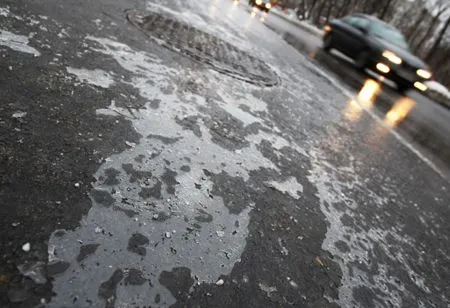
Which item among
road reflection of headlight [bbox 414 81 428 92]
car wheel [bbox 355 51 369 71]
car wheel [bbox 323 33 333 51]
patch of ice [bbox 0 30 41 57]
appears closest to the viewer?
patch of ice [bbox 0 30 41 57]

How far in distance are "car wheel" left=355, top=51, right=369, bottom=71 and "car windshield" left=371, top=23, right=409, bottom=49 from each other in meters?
0.89

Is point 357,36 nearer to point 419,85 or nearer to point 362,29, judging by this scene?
point 362,29

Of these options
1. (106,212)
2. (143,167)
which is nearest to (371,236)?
(143,167)

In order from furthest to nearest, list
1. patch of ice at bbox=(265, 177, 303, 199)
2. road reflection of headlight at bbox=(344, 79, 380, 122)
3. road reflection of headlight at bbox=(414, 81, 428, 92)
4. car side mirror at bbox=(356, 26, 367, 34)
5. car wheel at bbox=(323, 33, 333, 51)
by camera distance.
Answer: car wheel at bbox=(323, 33, 333, 51) → car side mirror at bbox=(356, 26, 367, 34) → road reflection of headlight at bbox=(414, 81, 428, 92) → road reflection of headlight at bbox=(344, 79, 380, 122) → patch of ice at bbox=(265, 177, 303, 199)

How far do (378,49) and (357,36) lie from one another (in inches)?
44.1

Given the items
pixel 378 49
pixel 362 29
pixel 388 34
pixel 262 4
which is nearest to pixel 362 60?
pixel 378 49

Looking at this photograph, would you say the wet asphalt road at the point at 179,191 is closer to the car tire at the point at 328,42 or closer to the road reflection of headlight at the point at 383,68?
the road reflection of headlight at the point at 383,68

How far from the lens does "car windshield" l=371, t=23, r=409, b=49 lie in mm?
11000

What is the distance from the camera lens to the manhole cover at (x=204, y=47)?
4508 millimetres

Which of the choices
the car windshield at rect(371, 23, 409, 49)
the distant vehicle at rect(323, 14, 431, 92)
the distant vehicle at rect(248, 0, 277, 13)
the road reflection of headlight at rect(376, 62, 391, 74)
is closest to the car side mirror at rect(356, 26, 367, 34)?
the distant vehicle at rect(323, 14, 431, 92)

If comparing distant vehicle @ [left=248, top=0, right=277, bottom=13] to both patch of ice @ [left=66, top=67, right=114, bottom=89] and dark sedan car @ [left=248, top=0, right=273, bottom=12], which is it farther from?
patch of ice @ [left=66, top=67, right=114, bottom=89]

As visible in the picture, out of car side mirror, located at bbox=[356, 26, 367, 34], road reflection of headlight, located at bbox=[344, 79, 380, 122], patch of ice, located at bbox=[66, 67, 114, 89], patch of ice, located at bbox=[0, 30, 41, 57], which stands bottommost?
road reflection of headlight, located at bbox=[344, 79, 380, 122]

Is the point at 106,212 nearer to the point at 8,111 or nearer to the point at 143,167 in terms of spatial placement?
the point at 143,167

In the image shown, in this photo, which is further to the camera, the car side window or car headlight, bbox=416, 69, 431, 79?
the car side window
